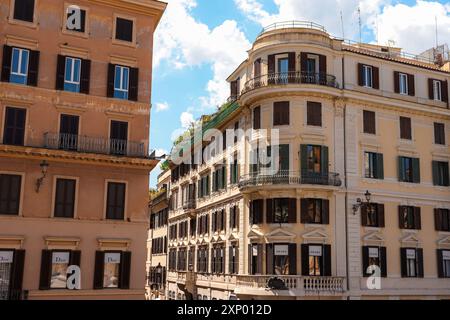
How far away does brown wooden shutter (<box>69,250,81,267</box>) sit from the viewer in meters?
27.4

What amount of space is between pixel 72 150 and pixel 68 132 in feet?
3.88

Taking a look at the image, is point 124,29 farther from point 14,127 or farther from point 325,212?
point 325,212

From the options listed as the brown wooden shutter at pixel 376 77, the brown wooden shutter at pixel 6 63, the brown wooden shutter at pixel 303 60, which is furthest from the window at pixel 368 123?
the brown wooden shutter at pixel 6 63

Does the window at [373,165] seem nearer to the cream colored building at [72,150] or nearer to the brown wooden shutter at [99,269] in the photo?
the cream colored building at [72,150]

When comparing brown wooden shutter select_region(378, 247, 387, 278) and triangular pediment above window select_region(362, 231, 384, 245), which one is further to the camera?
brown wooden shutter select_region(378, 247, 387, 278)

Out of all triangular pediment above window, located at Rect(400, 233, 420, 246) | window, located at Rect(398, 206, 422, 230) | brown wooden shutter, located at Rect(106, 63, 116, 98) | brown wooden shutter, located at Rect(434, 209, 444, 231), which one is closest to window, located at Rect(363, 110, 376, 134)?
window, located at Rect(398, 206, 422, 230)

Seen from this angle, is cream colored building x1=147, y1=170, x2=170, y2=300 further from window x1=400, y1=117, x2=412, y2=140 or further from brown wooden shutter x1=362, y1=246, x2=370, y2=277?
window x1=400, y1=117, x2=412, y2=140

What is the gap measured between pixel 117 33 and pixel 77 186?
962 cm

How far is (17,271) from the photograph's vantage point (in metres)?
26.3

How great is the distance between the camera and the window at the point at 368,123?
3906 centimetres

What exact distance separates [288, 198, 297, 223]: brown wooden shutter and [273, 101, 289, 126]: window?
5.61m

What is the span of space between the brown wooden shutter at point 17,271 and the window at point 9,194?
2.19 meters
